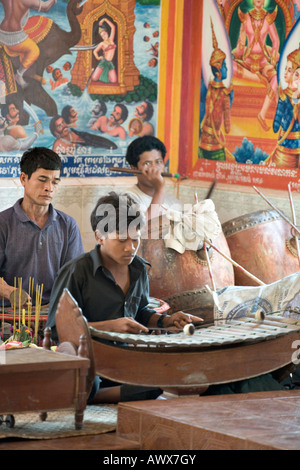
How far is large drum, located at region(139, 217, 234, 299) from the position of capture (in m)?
7.01

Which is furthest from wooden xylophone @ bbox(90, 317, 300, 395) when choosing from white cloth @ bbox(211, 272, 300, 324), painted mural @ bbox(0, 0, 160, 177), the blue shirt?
painted mural @ bbox(0, 0, 160, 177)

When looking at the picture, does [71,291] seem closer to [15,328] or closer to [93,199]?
[15,328]

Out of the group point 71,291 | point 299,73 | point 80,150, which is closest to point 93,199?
point 80,150

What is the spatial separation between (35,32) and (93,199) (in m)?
1.45

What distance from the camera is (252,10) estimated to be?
8031 mm

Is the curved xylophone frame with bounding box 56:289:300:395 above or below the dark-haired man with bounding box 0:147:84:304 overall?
below

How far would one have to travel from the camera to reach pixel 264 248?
7.34m

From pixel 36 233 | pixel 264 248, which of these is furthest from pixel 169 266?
pixel 36 233

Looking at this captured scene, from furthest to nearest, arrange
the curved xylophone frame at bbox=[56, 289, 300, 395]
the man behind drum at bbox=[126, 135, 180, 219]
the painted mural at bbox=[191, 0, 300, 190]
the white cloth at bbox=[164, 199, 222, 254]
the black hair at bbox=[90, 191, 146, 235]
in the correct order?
the painted mural at bbox=[191, 0, 300, 190]
the man behind drum at bbox=[126, 135, 180, 219]
the white cloth at bbox=[164, 199, 222, 254]
the black hair at bbox=[90, 191, 146, 235]
the curved xylophone frame at bbox=[56, 289, 300, 395]

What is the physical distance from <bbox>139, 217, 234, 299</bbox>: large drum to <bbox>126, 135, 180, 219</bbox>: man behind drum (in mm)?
515

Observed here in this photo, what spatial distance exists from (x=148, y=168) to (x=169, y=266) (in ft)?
3.20

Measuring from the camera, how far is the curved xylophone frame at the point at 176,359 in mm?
4711

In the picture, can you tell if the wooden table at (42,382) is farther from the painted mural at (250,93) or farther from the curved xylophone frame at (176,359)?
the painted mural at (250,93)

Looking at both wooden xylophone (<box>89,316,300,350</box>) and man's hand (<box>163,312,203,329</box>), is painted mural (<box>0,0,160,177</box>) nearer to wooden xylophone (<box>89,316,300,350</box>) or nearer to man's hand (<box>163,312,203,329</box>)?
man's hand (<box>163,312,203,329</box>)
